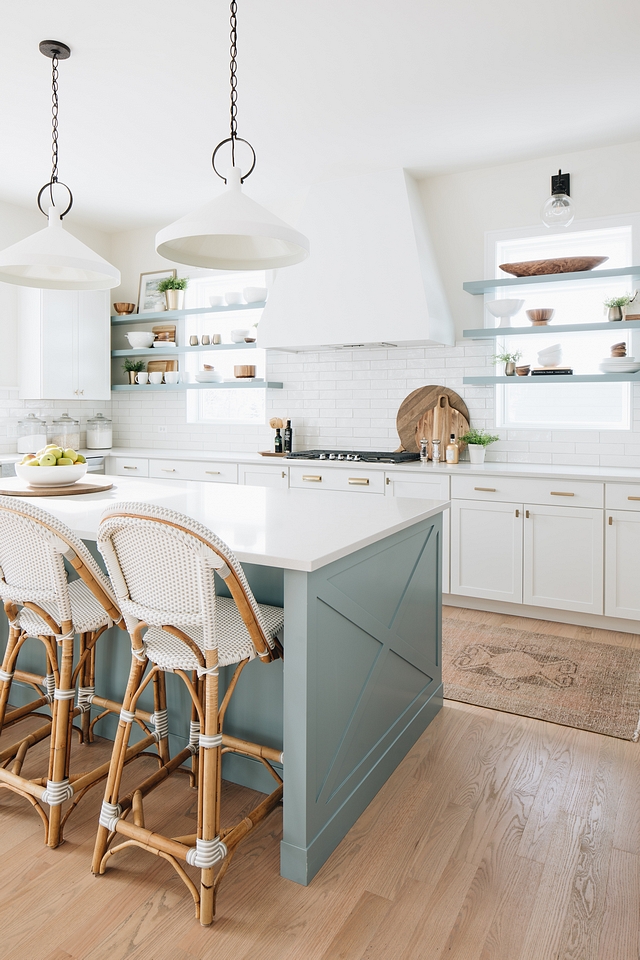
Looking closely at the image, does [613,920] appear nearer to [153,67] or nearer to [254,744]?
[254,744]

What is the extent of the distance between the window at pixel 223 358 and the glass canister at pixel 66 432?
3.22 ft

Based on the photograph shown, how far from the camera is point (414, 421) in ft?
15.9

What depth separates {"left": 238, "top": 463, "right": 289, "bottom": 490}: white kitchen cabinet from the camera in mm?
4757

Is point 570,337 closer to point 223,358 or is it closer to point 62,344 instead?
point 223,358

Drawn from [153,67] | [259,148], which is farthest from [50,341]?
[153,67]

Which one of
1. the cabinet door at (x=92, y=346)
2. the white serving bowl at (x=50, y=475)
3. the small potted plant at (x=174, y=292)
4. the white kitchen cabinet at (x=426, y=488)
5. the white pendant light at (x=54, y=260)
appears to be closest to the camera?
the white pendant light at (x=54, y=260)

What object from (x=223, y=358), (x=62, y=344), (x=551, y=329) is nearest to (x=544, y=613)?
(x=551, y=329)

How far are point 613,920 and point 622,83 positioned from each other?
11.8 feet

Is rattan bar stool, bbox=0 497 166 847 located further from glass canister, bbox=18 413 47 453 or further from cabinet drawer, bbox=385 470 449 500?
glass canister, bbox=18 413 47 453

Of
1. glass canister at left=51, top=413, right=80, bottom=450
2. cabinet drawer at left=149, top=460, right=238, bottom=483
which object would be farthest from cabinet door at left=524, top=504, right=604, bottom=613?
glass canister at left=51, top=413, right=80, bottom=450

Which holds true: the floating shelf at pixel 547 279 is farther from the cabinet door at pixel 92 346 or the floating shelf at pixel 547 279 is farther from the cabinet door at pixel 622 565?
the cabinet door at pixel 92 346

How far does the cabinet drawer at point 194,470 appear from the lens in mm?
4988

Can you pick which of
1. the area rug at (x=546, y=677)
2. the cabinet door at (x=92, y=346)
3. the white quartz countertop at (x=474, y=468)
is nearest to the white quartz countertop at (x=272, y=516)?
the area rug at (x=546, y=677)

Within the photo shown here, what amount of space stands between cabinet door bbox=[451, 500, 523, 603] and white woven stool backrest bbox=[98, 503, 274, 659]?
253 cm
